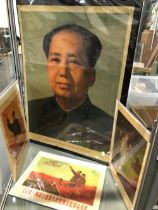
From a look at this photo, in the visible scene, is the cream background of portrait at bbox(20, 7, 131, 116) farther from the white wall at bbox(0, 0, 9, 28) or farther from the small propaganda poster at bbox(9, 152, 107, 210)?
the small propaganda poster at bbox(9, 152, 107, 210)

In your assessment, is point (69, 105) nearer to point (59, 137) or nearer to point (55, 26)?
point (59, 137)

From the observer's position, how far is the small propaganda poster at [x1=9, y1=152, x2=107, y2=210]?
562 millimetres

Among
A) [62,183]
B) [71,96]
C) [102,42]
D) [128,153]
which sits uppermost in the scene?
[102,42]

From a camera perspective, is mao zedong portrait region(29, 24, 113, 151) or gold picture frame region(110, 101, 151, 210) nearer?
gold picture frame region(110, 101, 151, 210)

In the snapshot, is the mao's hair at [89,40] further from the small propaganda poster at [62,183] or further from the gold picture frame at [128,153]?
the small propaganda poster at [62,183]

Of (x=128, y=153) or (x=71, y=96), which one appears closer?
(x=128, y=153)

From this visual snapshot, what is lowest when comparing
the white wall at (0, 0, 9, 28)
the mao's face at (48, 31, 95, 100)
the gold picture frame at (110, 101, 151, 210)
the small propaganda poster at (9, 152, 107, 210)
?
the small propaganda poster at (9, 152, 107, 210)

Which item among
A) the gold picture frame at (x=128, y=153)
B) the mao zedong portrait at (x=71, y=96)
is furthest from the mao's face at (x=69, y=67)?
the gold picture frame at (x=128, y=153)

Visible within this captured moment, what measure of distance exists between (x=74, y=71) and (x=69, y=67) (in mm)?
20

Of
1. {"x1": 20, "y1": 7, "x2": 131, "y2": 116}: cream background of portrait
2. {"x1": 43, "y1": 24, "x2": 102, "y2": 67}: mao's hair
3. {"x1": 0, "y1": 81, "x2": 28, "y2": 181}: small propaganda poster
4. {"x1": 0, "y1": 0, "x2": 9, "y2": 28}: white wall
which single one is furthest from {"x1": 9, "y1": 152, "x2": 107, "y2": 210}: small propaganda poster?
{"x1": 0, "y1": 0, "x2": 9, "y2": 28}: white wall

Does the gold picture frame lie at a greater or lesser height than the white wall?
lesser

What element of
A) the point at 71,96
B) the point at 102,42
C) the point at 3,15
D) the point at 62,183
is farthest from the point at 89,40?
the point at 62,183

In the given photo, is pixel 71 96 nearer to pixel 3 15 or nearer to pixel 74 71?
pixel 74 71

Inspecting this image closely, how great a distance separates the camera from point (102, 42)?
577mm
